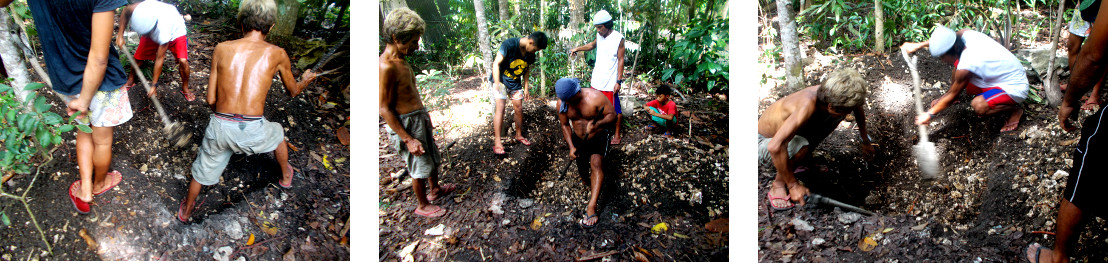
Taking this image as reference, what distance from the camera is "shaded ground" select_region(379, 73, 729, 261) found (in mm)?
2582

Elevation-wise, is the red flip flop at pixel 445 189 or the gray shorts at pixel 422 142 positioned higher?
the gray shorts at pixel 422 142

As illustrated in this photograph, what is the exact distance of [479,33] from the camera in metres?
2.57

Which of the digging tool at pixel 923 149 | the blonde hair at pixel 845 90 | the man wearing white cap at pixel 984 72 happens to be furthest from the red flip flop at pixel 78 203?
the man wearing white cap at pixel 984 72

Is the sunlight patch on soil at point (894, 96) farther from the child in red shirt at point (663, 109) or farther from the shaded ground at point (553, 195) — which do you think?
the child in red shirt at point (663, 109)

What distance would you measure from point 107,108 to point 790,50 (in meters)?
3.30

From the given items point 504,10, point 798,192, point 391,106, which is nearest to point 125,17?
point 391,106

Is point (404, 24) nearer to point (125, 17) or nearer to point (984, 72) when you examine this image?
point (125, 17)

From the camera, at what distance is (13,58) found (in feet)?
7.91

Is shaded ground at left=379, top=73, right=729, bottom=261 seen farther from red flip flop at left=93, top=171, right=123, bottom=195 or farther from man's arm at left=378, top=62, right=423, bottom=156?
red flip flop at left=93, top=171, right=123, bottom=195

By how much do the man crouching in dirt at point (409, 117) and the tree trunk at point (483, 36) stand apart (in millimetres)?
273

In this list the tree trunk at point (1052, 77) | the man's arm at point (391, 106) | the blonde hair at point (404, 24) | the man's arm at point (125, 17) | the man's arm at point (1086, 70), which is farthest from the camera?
the man's arm at point (391, 106)

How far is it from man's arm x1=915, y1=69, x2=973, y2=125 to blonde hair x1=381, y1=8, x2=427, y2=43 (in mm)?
2387

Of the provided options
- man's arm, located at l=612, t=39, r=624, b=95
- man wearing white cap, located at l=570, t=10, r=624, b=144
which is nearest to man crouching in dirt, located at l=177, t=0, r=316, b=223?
man wearing white cap, located at l=570, t=10, r=624, b=144

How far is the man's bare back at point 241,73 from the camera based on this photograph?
2404mm
